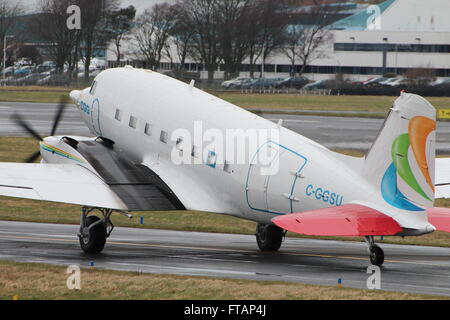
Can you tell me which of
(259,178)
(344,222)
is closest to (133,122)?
(259,178)

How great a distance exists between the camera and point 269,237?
29.6 meters

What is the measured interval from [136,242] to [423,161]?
11.7 m

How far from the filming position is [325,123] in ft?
268

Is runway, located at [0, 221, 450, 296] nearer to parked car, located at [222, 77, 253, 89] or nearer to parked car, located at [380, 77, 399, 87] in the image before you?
parked car, located at [380, 77, 399, 87]

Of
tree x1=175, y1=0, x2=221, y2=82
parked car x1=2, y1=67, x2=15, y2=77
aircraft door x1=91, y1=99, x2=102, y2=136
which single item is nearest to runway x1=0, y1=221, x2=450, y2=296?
aircraft door x1=91, y1=99, x2=102, y2=136

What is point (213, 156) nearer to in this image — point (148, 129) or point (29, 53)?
point (148, 129)

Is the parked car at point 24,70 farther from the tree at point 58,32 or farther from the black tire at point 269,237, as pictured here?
the black tire at point 269,237

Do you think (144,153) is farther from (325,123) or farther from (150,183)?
(325,123)

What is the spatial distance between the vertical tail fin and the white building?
141 m

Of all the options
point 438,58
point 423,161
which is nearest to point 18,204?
point 423,161

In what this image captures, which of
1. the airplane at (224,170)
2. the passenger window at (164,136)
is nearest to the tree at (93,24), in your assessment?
the airplane at (224,170)

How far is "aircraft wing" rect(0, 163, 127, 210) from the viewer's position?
27766 millimetres

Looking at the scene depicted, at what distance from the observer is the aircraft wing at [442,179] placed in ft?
96.4

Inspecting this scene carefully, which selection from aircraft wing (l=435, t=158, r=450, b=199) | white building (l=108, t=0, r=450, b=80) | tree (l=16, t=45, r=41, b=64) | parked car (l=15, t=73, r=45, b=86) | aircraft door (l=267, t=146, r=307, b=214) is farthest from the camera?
tree (l=16, t=45, r=41, b=64)
